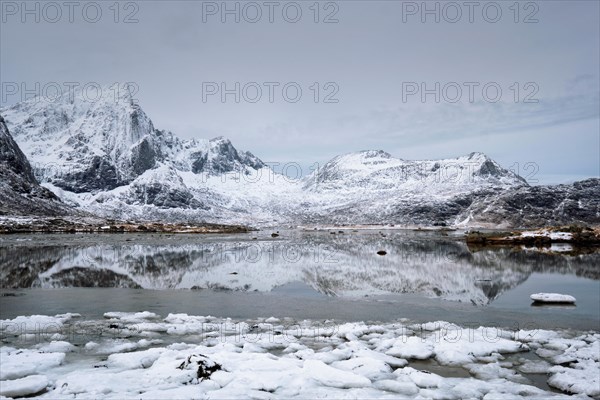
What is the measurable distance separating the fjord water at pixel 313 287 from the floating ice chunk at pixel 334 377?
6931 mm

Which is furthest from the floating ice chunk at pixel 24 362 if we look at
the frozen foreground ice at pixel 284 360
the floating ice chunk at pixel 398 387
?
the floating ice chunk at pixel 398 387

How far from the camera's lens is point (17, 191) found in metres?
152

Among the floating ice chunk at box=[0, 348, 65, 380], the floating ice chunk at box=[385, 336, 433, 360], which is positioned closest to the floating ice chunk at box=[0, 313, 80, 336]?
the floating ice chunk at box=[0, 348, 65, 380]

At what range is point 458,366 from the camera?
40.5 feet

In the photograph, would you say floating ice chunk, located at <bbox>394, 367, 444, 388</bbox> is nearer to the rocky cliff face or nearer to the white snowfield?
the white snowfield

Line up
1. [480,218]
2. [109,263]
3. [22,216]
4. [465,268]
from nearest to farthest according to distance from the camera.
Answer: [465,268]
[109,263]
[22,216]
[480,218]

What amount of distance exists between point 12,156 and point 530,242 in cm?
19570

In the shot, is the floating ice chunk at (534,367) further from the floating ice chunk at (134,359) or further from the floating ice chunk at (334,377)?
the floating ice chunk at (134,359)

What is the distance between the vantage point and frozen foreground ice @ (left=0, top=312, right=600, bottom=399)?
9984mm

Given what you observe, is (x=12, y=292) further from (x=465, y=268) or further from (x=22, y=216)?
(x=22, y=216)

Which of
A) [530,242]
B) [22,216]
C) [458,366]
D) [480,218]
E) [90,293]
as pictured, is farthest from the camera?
[480,218]

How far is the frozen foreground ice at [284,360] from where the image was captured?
998cm

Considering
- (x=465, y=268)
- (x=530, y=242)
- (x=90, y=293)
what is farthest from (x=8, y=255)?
(x=530, y=242)

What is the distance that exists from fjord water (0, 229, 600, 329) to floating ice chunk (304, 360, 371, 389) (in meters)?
6.93
